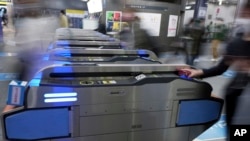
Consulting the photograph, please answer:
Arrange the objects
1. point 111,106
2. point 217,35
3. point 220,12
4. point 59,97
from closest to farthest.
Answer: point 59,97, point 111,106, point 217,35, point 220,12

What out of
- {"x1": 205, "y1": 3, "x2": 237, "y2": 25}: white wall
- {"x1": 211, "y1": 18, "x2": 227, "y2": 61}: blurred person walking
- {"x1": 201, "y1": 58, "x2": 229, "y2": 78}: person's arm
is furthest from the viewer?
{"x1": 205, "y1": 3, "x2": 237, "y2": 25}: white wall

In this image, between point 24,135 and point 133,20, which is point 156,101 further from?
point 133,20

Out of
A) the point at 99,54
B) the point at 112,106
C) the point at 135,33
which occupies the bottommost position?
the point at 112,106

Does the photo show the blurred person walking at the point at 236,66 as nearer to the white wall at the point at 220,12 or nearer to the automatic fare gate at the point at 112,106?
the automatic fare gate at the point at 112,106

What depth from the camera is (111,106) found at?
143 cm

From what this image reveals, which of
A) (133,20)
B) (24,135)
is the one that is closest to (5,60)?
(133,20)

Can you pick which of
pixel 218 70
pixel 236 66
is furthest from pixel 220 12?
pixel 236 66

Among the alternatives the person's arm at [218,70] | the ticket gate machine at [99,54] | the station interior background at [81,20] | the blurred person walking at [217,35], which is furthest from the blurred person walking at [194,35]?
the person's arm at [218,70]

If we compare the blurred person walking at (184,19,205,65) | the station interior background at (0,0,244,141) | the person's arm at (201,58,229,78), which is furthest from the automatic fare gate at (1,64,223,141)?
the blurred person walking at (184,19,205,65)

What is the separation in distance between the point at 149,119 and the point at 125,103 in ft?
0.74

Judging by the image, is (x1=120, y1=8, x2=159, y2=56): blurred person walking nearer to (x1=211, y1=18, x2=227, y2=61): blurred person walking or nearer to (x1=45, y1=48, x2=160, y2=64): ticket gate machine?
(x1=45, y1=48, x2=160, y2=64): ticket gate machine

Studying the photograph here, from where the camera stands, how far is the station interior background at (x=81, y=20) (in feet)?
6.40

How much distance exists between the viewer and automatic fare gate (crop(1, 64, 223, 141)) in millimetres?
1299

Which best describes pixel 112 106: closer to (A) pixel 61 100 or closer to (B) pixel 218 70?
(A) pixel 61 100
